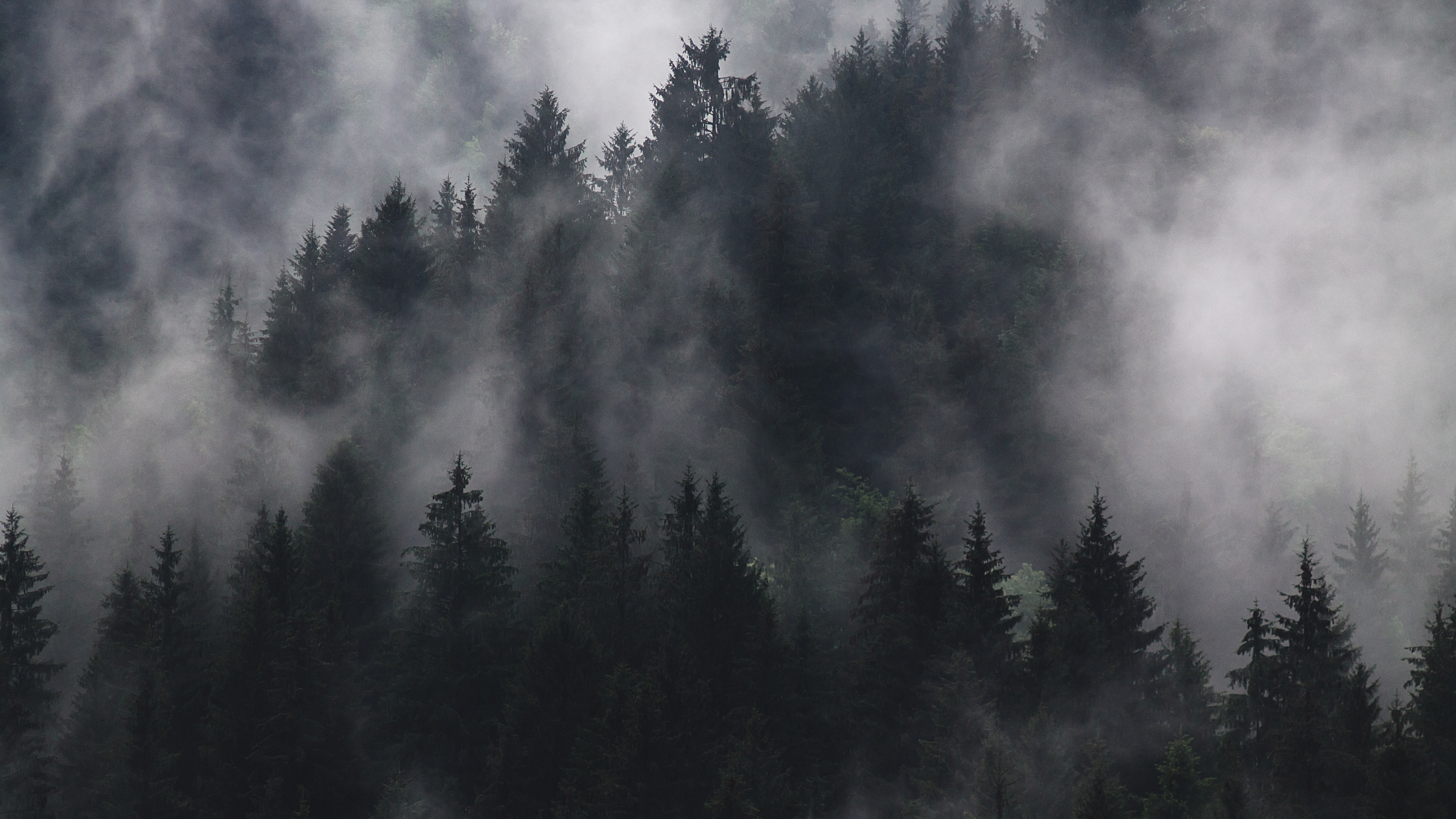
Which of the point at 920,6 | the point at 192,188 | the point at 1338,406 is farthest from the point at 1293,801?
the point at 192,188

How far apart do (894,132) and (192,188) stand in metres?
125

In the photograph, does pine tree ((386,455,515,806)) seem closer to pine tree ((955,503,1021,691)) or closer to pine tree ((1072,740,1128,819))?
pine tree ((955,503,1021,691))

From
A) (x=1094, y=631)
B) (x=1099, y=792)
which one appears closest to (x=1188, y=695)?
(x=1094, y=631)

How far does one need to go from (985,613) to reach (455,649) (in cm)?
2003

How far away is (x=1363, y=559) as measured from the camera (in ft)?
236

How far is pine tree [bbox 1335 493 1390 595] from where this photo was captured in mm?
71750

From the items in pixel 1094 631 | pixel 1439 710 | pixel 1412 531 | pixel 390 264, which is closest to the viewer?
pixel 1439 710

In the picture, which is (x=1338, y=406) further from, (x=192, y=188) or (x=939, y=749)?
(x=192, y=188)

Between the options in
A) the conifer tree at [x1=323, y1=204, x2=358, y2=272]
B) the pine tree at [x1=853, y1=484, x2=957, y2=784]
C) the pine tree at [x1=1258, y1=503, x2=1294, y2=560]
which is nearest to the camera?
the pine tree at [x1=853, y1=484, x2=957, y2=784]

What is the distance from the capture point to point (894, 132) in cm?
9288

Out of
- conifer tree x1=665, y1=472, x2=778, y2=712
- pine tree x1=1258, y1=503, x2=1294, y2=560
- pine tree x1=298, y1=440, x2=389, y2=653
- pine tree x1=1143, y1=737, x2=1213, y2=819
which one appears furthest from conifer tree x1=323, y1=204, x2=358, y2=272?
pine tree x1=1143, y1=737, x2=1213, y2=819

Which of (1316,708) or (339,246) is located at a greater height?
(339,246)

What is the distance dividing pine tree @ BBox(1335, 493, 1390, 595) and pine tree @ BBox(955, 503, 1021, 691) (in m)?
31.4

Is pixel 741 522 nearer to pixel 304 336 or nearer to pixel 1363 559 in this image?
pixel 304 336
